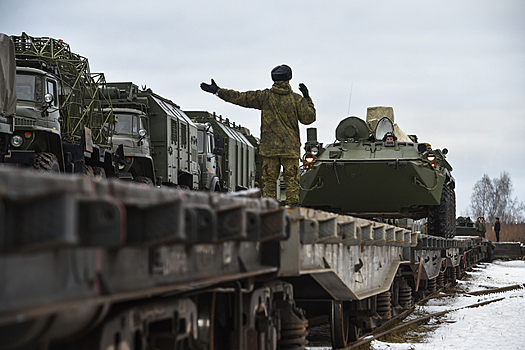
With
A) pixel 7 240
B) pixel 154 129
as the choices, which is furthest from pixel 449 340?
pixel 154 129

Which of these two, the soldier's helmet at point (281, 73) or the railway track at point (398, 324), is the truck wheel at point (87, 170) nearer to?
the soldier's helmet at point (281, 73)

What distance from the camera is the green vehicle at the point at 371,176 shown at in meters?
12.3

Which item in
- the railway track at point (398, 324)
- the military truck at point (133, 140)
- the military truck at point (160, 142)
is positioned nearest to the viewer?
the railway track at point (398, 324)

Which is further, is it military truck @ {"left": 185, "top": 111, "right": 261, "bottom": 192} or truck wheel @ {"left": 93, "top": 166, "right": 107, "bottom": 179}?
military truck @ {"left": 185, "top": 111, "right": 261, "bottom": 192}

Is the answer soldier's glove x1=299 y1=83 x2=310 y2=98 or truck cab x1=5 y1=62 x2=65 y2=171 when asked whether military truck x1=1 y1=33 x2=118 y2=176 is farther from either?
soldier's glove x1=299 y1=83 x2=310 y2=98

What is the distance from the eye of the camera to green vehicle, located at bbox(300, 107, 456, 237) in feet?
40.3

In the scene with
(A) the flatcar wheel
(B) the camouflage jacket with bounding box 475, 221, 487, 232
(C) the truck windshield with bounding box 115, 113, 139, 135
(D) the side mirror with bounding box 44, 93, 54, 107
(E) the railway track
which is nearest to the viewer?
(A) the flatcar wheel

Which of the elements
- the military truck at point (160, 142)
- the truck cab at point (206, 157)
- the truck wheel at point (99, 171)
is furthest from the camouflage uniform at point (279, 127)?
the truck cab at point (206, 157)

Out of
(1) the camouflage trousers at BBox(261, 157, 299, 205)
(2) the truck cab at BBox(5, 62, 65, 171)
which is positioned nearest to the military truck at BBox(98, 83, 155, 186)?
(2) the truck cab at BBox(5, 62, 65, 171)

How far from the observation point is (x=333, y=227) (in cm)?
491

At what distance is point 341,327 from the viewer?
23.2 feet

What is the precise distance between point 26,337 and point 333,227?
10.0 ft

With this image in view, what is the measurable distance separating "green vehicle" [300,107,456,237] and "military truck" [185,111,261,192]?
8.48 m

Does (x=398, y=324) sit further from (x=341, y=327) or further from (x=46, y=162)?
(x=46, y=162)
